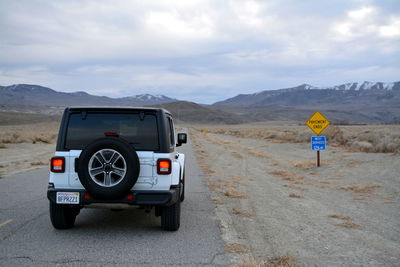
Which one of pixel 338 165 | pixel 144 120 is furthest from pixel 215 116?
pixel 144 120

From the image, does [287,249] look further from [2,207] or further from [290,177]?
[290,177]

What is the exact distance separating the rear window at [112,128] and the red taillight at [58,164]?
21cm

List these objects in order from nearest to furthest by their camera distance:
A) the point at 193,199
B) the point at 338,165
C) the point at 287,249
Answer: the point at 287,249 < the point at 193,199 < the point at 338,165

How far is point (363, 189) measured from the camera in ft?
42.3

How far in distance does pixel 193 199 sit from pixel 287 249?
14.1 feet

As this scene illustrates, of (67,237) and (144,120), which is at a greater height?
(144,120)

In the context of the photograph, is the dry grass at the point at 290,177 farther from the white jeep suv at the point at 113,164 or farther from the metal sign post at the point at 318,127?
the white jeep suv at the point at 113,164

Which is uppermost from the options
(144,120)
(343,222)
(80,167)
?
(144,120)

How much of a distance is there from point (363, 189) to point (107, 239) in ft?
29.1

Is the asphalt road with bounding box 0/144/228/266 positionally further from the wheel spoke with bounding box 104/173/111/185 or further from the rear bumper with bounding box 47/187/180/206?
the wheel spoke with bounding box 104/173/111/185

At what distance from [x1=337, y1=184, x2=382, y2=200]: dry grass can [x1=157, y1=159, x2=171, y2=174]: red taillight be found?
7.04 meters

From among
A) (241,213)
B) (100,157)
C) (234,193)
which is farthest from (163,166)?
(234,193)

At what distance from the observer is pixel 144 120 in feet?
22.4

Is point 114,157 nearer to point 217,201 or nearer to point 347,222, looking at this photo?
point 217,201
